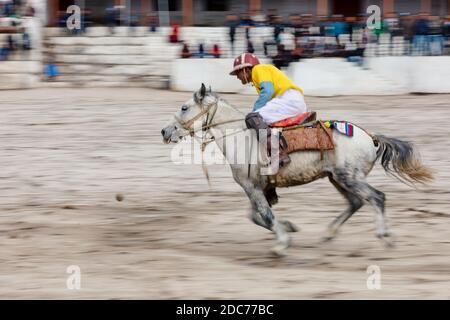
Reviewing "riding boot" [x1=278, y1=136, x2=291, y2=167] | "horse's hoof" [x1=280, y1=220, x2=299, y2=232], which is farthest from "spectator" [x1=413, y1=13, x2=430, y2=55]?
"riding boot" [x1=278, y1=136, x2=291, y2=167]

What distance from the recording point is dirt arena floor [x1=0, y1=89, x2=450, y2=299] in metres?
9.23

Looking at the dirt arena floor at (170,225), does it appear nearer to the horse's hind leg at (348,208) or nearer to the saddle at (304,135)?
the horse's hind leg at (348,208)

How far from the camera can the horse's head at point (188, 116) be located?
35.3 feet

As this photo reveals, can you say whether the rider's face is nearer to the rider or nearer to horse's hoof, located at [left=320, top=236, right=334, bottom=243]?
the rider

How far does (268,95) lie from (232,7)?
27.7m

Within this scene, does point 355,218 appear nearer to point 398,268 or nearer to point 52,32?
point 398,268

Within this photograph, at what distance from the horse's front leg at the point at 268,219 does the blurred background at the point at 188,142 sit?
0.22 meters

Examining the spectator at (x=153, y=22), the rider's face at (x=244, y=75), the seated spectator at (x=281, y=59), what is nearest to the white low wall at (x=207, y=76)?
the seated spectator at (x=281, y=59)

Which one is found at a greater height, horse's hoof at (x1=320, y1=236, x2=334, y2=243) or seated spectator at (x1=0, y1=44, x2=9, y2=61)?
seated spectator at (x1=0, y1=44, x2=9, y2=61)

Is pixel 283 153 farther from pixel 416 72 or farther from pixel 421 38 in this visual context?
pixel 421 38

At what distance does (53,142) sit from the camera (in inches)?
764

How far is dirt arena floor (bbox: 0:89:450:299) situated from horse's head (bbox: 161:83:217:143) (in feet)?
4.52

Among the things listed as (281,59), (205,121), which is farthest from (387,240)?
(281,59)

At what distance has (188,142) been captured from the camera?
669 inches
